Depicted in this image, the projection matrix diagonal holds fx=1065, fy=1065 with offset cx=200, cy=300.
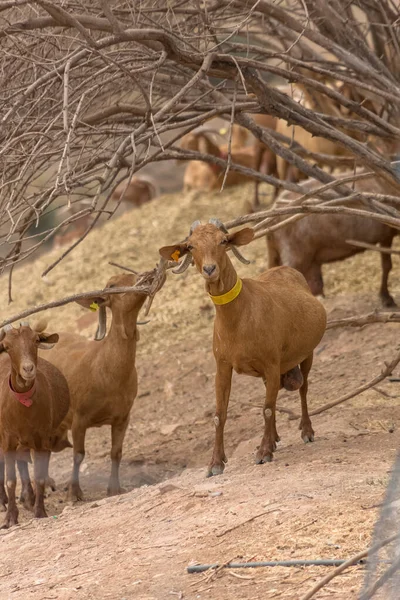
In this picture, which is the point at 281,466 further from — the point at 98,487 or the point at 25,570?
the point at 98,487

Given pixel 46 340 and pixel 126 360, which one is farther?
pixel 126 360

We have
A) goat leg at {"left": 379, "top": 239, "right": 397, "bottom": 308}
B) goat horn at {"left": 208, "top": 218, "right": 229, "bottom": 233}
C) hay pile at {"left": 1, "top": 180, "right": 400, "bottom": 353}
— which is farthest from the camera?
Answer: hay pile at {"left": 1, "top": 180, "right": 400, "bottom": 353}

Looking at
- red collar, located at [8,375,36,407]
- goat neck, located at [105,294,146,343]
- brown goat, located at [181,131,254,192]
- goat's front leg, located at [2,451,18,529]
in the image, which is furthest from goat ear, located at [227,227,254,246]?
brown goat, located at [181,131,254,192]

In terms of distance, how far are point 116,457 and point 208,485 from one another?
1999 millimetres

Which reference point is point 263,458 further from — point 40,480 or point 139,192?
point 139,192

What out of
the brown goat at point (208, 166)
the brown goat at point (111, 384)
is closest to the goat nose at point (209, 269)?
the brown goat at point (111, 384)

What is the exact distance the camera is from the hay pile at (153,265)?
490 inches

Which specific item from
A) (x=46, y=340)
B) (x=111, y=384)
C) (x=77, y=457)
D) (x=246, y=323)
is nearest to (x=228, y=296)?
(x=246, y=323)

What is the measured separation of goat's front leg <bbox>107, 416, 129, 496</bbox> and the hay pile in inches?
150

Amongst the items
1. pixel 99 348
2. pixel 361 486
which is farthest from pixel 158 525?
pixel 99 348

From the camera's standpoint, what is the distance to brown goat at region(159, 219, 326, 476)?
6277mm

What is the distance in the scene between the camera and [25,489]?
8086 millimetres

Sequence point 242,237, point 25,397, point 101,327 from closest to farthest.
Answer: point 242,237 → point 25,397 → point 101,327

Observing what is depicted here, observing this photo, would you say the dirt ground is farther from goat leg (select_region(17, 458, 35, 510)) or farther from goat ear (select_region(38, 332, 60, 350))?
goat ear (select_region(38, 332, 60, 350))
